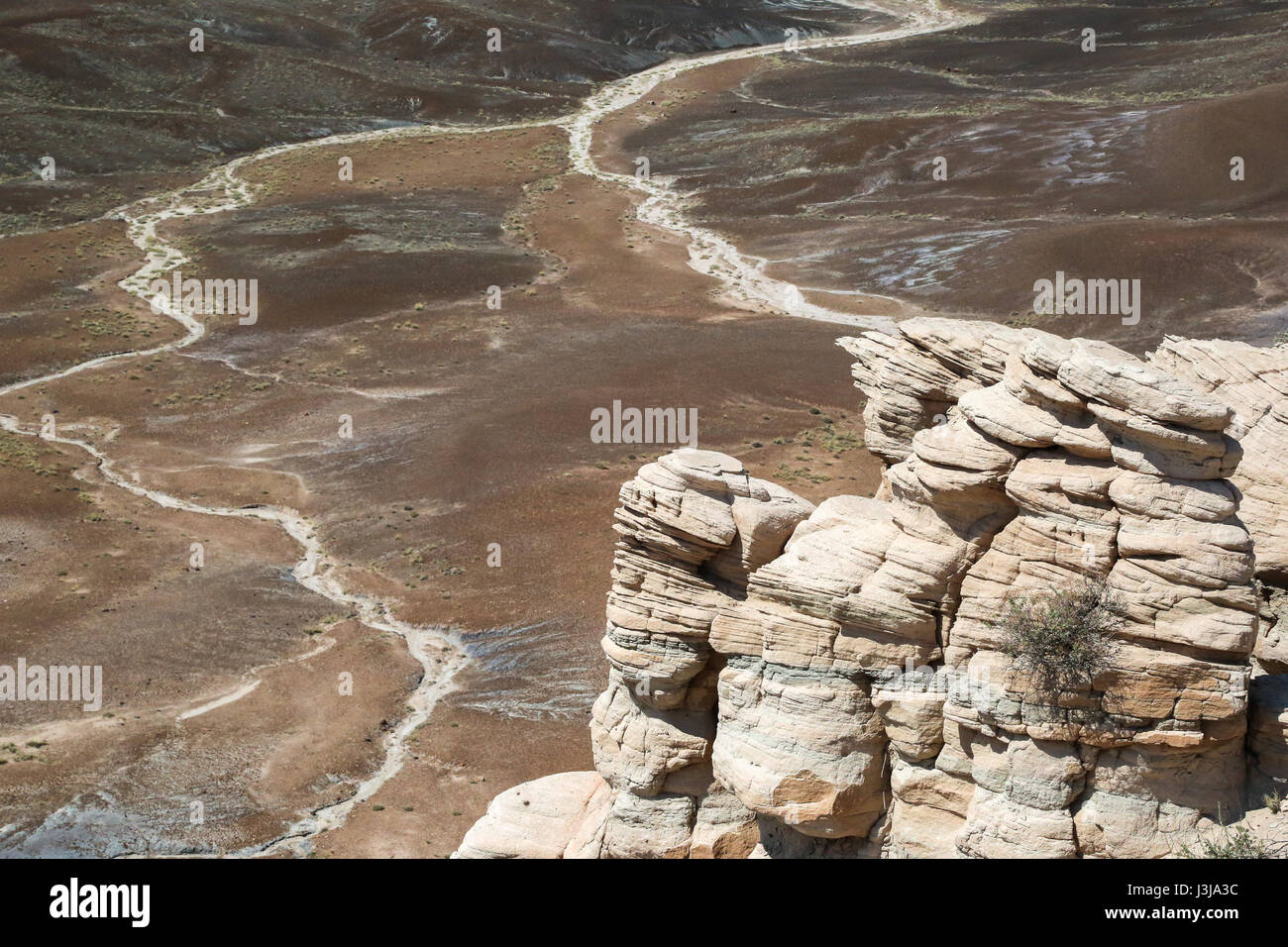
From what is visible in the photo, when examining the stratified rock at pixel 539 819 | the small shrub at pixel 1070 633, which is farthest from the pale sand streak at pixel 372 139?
the small shrub at pixel 1070 633

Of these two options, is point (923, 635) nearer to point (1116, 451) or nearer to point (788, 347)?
point (1116, 451)

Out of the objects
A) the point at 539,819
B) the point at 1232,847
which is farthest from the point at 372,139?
the point at 1232,847

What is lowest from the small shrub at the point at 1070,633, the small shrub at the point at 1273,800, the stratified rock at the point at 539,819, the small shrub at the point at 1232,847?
the stratified rock at the point at 539,819

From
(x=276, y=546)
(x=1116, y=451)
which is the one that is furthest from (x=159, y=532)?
(x=1116, y=451)

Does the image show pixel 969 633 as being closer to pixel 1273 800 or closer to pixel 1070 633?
pixel 1070 633

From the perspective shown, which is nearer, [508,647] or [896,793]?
[896,793]

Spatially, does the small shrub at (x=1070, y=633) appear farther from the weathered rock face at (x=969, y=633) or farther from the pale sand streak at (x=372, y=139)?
the pale sand streak at (x=372, y=139)
